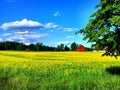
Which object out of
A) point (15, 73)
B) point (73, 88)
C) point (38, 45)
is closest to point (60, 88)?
point (73, 88)

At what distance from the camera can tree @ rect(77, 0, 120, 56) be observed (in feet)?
68.5

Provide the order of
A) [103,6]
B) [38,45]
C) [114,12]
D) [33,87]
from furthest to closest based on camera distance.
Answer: [38,45] < [103,6] < [114,12] < [33,87]

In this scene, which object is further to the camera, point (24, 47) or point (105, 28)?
point (24, 47)

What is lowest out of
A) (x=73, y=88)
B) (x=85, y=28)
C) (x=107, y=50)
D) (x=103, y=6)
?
(x=73, y=88)

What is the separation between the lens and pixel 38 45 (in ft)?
541

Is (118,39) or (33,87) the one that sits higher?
(118,39)

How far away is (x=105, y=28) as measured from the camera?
2098 cm

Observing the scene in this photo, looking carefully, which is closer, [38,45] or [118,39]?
[118,39]

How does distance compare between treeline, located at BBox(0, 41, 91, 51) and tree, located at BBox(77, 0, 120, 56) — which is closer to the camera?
tree, located at BBox(77, 0, 120, 56)

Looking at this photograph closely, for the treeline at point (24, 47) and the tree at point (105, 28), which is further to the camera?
the treeline at point (24, 47)

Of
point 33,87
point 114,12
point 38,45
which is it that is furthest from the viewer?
point 38,45

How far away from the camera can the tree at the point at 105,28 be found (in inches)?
822

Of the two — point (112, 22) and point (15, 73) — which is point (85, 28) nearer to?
point (112, 22)

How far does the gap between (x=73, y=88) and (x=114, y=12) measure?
6606 millimetres
